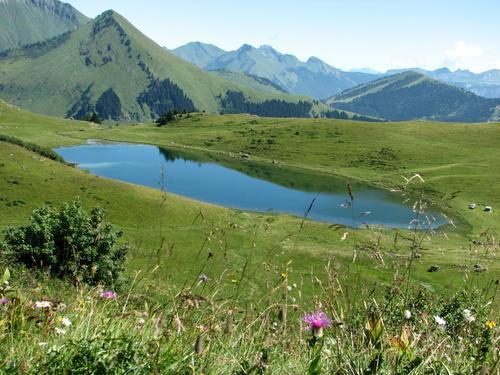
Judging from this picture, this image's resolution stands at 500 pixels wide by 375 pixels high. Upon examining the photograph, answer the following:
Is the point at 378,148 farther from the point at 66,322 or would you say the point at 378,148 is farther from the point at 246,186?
the point at 66,322

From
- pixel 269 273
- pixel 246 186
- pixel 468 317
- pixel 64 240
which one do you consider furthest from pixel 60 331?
pixel 246 186

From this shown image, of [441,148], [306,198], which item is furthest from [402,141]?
[306,198]

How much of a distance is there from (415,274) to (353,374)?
47815 millimetres

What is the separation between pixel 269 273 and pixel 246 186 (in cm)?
10003

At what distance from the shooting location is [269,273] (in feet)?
41.4

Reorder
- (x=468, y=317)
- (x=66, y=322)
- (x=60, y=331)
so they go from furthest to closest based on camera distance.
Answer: (x=468, y=317), (x=66, y=322), (x=60, y=331)

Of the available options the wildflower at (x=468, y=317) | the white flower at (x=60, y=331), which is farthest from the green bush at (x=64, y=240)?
the wildflower at (x=468, y=317)

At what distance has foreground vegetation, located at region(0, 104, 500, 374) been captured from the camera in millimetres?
3883

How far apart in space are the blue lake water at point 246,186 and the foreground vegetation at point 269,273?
827 centimetres

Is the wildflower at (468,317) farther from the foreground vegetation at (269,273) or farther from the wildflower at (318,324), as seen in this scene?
the wildflower at (318,324)

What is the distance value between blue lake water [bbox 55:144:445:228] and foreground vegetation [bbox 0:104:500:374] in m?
8.27

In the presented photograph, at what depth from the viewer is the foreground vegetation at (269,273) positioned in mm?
3883

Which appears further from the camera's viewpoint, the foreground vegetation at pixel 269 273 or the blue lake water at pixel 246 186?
the blue lake water at pixel 246 186

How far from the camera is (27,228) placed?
27500 millimetres
